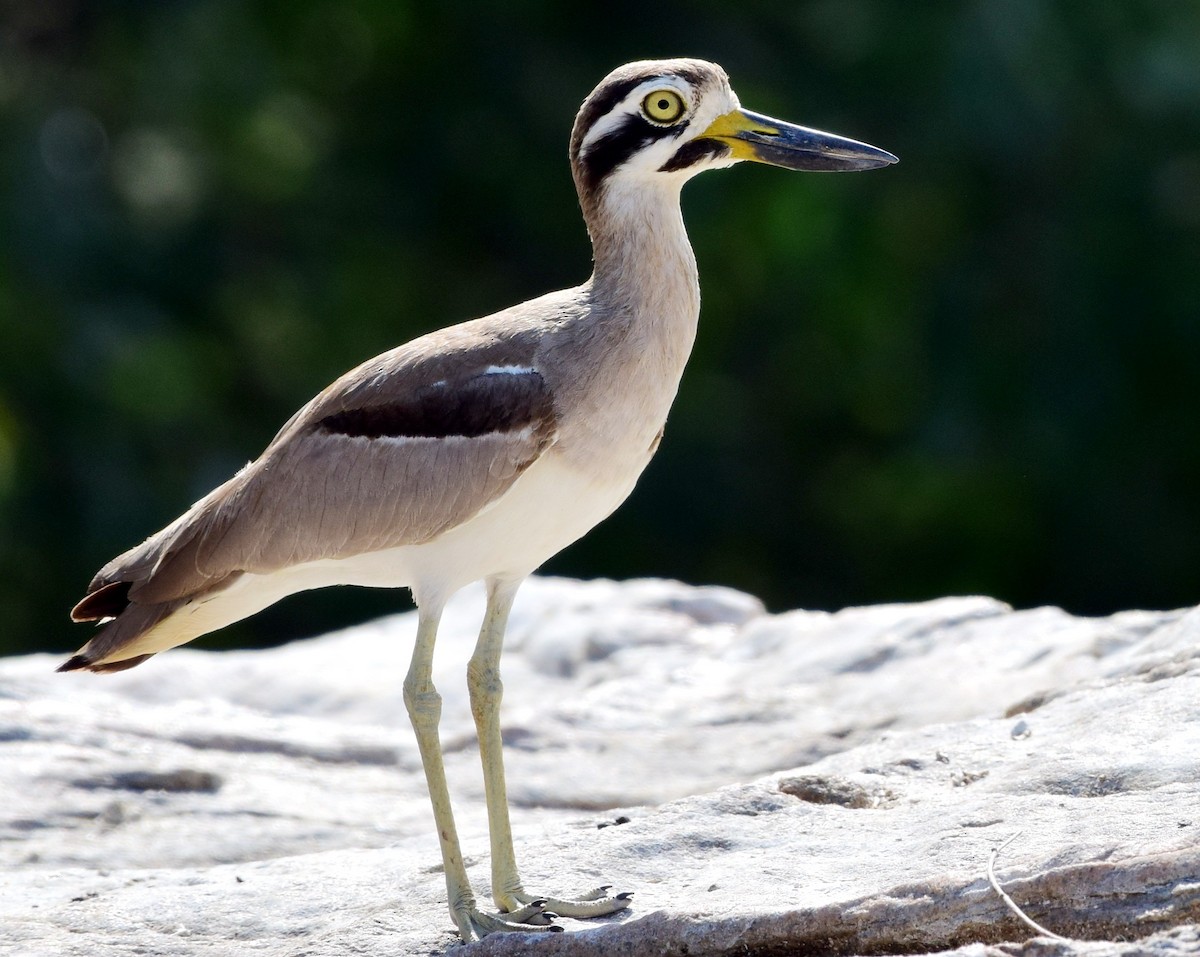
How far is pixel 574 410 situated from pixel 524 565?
580mm

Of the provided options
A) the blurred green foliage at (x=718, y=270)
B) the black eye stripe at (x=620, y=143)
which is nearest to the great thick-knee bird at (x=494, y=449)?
the black eye stripe at (x=620, y=143)

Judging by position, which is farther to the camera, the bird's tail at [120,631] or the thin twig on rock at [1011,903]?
the bird's tail at [120,631]

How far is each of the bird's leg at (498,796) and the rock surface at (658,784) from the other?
0.09m

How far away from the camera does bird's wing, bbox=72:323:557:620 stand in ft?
17.7

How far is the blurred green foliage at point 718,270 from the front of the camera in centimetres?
1311

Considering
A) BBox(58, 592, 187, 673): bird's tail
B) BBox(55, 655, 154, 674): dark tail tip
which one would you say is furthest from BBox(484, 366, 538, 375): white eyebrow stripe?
BBox(55, 655, 154, 674): dark tail tip

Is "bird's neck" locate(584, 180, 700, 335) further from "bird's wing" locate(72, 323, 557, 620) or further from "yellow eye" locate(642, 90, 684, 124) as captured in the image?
"bird's wing" locate(72, 323, 557, 620)

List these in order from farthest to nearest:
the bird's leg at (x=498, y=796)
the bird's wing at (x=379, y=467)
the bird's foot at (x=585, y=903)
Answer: the bird's wing at (x=379, y=467)
the bird's leg at (x=498, y=796)
the bird's foot at (x=585, y=903)

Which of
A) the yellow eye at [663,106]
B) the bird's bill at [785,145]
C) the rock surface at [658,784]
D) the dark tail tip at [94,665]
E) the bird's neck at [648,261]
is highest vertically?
the yellow eye at [663,106]

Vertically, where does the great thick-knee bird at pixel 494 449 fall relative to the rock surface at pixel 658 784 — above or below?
above

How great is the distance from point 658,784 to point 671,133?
2.75m

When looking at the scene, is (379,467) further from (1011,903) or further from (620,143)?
(1011,903)

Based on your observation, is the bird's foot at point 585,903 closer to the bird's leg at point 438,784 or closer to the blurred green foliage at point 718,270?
the bird's leg at point 438,784

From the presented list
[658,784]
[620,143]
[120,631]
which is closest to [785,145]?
[620,143]
